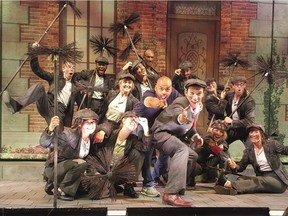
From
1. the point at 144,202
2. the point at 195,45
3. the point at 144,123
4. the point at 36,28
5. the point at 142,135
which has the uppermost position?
the point at 36,28

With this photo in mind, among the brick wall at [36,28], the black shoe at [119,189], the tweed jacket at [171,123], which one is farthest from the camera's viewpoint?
the brick wall at [36,28]

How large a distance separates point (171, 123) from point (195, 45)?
310cm

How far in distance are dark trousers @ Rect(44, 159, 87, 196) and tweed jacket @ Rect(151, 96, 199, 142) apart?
949 millimetres

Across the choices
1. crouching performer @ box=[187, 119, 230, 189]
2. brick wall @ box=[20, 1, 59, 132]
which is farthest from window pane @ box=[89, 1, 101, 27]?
crouching performer @ box=[187, 119, 230, 189]

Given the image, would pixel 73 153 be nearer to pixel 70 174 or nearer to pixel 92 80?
pixel 70 174

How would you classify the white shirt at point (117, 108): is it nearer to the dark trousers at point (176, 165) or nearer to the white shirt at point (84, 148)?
the white shirt at point (84, 148)

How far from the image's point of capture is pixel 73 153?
4.55m

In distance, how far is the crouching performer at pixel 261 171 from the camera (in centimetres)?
507

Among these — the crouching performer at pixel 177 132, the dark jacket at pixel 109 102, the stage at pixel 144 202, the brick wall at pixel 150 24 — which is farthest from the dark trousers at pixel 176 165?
the brick wall at pixel 150 24

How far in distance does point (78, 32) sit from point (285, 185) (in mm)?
4166

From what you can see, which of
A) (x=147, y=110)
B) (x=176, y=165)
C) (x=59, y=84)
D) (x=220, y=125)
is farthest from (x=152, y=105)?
(x=59, y=84)

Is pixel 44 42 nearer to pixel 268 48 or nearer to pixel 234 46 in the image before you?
pixel 234 46

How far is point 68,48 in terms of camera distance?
420 centimetres

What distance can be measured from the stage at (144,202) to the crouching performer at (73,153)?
0.59 ft
